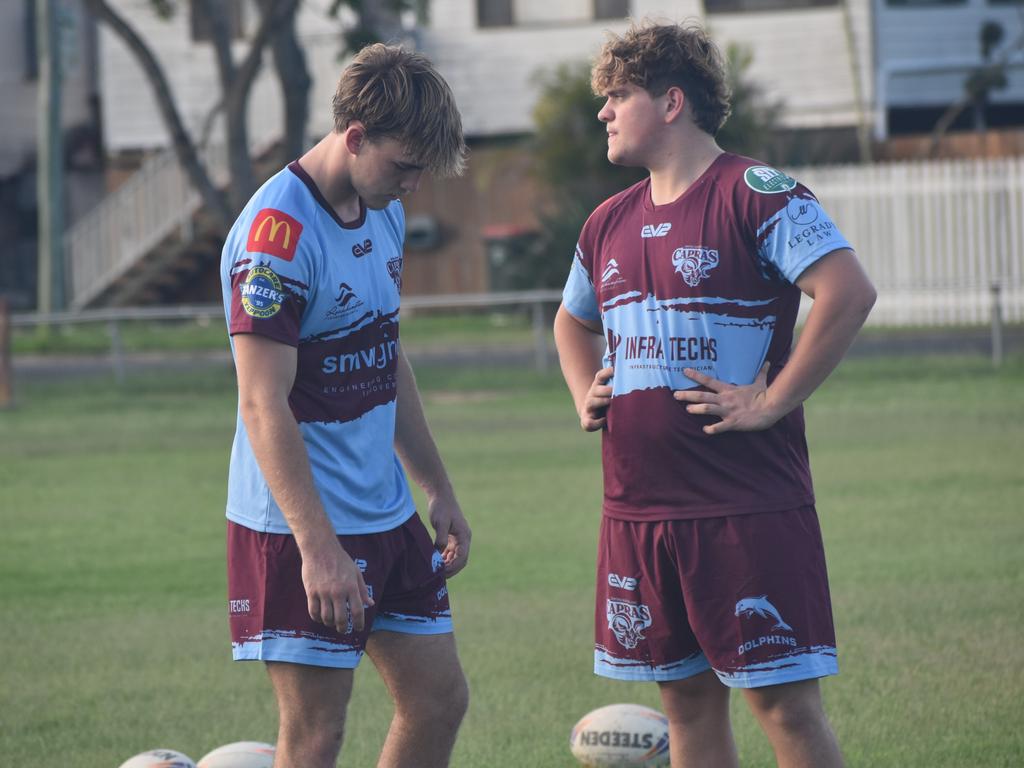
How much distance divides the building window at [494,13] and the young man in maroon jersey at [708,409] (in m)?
28.5

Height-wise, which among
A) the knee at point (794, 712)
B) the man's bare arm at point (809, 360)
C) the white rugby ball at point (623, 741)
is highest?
the man's bare arm at point (809, 360)

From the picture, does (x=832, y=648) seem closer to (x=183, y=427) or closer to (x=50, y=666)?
(x=50, y=666)

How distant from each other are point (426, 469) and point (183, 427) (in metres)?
13.1

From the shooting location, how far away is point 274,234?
3.87m

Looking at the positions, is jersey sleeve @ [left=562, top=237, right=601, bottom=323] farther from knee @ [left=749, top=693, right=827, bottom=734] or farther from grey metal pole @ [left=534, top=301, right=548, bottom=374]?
grey metal pole @ [left=534, top=301, right=548, bottom=374]

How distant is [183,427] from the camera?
56.7 ft

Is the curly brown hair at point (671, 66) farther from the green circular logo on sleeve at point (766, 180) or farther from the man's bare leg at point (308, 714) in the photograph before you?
the man's bare leg at point (308, 714)

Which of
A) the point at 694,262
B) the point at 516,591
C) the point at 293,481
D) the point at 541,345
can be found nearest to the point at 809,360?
the point at 694,262

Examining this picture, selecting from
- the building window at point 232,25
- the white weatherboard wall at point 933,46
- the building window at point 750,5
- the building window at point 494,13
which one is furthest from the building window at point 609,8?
the building window at point 232,25

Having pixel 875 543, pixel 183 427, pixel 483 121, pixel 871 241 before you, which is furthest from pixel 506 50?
pixel 875 543

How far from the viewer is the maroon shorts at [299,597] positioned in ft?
12.9

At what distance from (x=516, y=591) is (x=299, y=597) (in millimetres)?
4952

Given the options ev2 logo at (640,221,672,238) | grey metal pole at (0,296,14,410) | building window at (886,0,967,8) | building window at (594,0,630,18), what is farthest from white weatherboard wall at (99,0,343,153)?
ev2 logo at (640,221,672,238)

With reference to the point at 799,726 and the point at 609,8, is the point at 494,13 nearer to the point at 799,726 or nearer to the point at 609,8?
the point at 609,8
